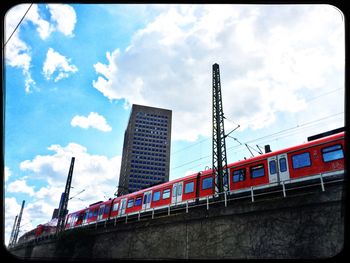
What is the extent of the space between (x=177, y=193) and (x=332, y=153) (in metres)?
9.35

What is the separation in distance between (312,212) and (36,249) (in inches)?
1085

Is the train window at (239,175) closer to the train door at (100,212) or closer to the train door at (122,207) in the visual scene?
the train door at (122,207)

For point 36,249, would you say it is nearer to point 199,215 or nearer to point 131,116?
point 199,215

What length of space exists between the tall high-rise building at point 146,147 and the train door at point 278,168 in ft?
470

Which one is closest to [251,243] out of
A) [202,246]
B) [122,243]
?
[202,246]

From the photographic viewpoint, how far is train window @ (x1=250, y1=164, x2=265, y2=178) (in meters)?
13.6

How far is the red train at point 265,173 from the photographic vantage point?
11.4m

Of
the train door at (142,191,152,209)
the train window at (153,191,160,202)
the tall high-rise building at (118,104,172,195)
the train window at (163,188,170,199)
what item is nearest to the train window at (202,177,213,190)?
the train window at (163,188,170,199)

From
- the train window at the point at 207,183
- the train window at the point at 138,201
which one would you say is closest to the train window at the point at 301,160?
the train window at the point at 207,183

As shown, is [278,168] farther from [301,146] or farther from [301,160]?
[301,146]

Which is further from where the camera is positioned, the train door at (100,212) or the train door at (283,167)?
the train door at (100,212)

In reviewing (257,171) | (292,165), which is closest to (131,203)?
(257,171)

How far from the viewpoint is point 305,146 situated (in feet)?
40.7

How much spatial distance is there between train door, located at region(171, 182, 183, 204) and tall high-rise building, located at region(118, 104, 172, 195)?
452 ft
